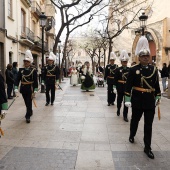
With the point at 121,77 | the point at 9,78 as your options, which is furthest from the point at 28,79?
the point at 9,78

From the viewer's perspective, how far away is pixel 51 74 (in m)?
10.1

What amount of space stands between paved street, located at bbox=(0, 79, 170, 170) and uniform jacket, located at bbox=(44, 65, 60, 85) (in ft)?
7.18

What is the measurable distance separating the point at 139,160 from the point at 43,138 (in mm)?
2163

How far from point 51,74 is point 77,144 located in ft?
17.4

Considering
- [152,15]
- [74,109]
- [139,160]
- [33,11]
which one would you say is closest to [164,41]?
[152,15]

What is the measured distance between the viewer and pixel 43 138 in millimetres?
5590

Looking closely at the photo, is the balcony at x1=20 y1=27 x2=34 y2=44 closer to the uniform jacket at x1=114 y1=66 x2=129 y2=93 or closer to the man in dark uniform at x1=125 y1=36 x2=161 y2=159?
the uniform jacket at x1=114 y1=66 x2=129 y2=93

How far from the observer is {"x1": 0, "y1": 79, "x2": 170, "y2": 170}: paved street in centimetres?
416

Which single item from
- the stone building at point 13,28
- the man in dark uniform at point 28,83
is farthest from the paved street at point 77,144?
the stone building at point 13,28

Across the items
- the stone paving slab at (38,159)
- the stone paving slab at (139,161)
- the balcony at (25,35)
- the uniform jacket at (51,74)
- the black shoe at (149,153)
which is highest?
the balcony at (25,35)

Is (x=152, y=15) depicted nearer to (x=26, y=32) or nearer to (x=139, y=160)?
(x=26, y=32)

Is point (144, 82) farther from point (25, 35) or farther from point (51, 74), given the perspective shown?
point (25, 35)

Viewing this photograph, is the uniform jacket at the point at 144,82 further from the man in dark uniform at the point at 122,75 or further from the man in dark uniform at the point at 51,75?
the man in dark uniform at the point at 51,75

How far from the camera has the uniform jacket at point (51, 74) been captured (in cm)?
1007
